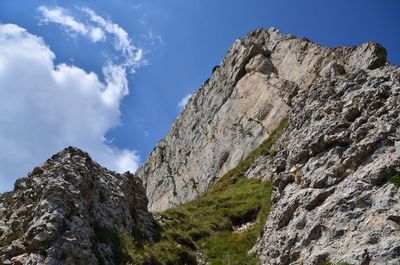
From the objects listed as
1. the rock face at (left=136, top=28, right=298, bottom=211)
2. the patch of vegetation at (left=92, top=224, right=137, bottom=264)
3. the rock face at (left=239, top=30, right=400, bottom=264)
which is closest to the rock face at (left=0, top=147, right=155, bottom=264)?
the patch of vegetation at (left=92, top=224, right=137, bottom=264)

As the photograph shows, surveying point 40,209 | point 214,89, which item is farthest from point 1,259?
point 214,89

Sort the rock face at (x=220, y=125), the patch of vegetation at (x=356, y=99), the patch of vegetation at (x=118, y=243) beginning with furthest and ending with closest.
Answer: the rock face at (x=220, y=125)
the patch of vegetation at (x=356, y=99)
the patch of vegetation at (x=118, y=243)

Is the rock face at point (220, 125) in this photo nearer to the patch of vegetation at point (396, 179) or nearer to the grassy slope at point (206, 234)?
the grassy slope at point (206, 234)

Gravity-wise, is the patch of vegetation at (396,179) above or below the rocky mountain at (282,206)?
below

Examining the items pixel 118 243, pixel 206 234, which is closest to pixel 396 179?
pixel 118 243

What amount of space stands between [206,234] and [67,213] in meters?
11.0

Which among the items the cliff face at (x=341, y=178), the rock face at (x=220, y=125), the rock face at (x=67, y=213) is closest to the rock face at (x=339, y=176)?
the cliff face at (x=341, y=178)

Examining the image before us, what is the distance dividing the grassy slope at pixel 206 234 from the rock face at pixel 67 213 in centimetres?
100

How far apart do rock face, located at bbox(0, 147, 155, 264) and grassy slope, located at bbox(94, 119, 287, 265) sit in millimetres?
1001

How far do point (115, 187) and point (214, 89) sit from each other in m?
58.3

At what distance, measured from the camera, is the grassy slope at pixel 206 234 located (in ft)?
68.2

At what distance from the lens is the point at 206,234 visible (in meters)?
27.8

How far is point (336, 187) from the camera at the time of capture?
1852 cm

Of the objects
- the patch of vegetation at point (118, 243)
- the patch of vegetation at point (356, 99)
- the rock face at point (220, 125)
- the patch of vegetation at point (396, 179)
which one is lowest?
the patch of vegetation at point (396, 179)
